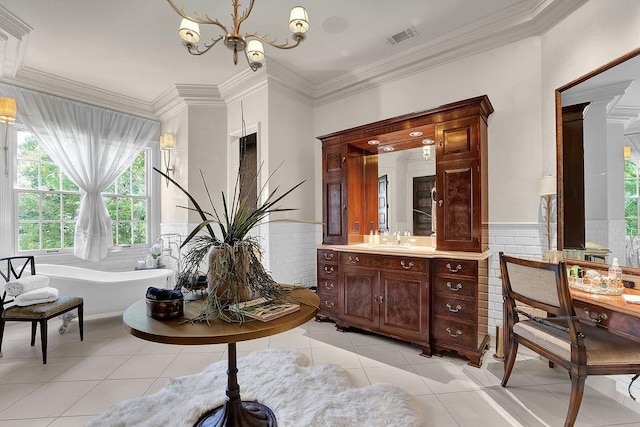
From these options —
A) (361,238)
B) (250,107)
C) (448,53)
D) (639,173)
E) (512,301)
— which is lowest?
(512,301)

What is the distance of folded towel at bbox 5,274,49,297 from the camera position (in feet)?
9.27

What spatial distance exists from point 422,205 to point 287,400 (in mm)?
2377

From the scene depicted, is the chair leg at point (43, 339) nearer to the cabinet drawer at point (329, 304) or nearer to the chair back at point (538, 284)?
the cabinet drawer at point (329, 304)

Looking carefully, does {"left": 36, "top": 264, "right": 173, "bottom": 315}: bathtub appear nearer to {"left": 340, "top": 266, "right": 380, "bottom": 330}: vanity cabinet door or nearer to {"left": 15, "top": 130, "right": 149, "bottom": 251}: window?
{"left": 15, "top": 130, "right": 149, "bottom": 251}: window

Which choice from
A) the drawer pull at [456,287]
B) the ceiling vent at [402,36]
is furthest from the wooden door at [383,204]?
the ceiling vent at [402,36]

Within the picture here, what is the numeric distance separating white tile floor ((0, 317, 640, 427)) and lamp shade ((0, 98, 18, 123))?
2.48 metres

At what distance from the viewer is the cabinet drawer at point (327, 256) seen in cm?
346

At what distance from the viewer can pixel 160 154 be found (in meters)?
5.16

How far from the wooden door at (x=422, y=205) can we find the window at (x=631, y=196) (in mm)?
1502

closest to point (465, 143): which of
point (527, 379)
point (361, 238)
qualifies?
point (361, 238)

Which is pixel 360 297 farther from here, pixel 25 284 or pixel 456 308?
pixel 25 284

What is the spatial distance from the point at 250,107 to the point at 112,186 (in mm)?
2684

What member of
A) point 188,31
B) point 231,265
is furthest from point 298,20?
point 231,265

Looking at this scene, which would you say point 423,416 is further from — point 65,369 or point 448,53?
point 448,53
